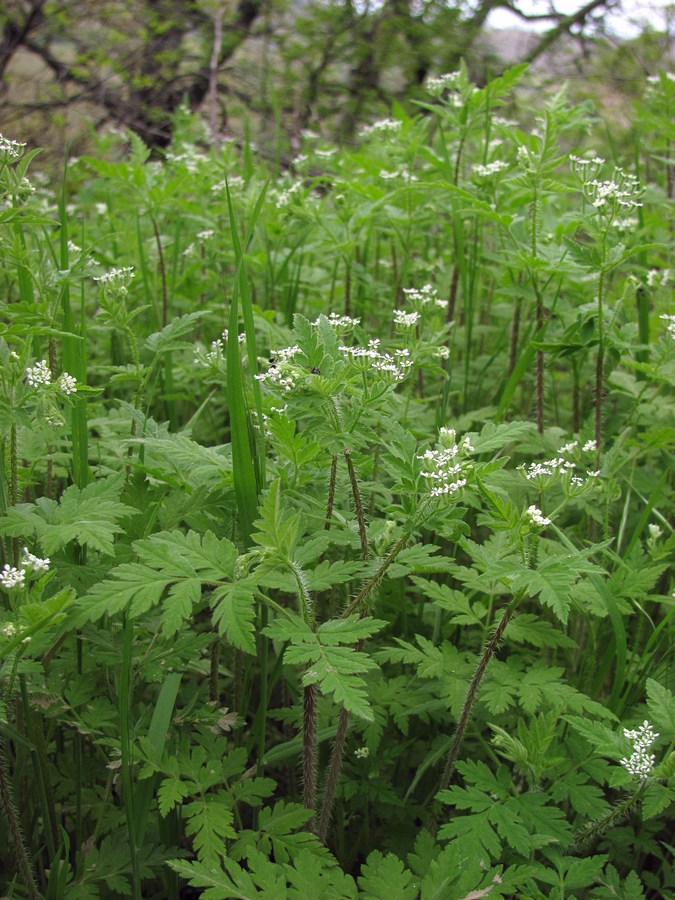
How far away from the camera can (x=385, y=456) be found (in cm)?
184

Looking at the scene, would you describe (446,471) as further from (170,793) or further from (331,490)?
(170,793)

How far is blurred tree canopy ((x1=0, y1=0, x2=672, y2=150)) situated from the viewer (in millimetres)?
8352

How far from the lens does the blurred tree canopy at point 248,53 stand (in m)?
8.35

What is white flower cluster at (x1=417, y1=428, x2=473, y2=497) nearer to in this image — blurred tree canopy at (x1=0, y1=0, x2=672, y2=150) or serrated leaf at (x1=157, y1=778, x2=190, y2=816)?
serrated leaf at (x1=157, y1=778, x2=190, y2=816)

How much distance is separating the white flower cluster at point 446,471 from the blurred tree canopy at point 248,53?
21.8 ft

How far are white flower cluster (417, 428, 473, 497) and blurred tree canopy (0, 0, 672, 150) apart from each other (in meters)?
6.65

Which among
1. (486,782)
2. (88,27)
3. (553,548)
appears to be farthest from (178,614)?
(88,27)

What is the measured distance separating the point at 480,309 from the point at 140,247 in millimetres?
1965

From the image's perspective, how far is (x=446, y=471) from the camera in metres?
1.74

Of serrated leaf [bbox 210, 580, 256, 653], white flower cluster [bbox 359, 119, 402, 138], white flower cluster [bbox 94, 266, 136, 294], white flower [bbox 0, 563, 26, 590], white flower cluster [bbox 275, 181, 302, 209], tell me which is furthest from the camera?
white flower cluster [bbox 359, 119, 402, 138]

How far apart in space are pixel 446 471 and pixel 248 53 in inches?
411

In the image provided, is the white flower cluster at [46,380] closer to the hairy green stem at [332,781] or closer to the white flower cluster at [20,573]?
the white flower cluster at [20,573]

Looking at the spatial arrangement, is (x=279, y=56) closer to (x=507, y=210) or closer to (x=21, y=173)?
(x=507, y=210)

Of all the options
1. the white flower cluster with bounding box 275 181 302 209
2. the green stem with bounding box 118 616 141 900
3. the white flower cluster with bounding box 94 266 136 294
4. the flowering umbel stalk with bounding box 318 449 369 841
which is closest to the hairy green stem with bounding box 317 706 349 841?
the flowering umbel stalk with bounding box 318 449 369 841
